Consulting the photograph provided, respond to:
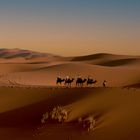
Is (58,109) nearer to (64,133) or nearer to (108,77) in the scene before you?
(64,133)

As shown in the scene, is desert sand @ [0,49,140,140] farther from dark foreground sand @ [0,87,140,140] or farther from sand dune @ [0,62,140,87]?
sand dune @ [0,62,140,87]

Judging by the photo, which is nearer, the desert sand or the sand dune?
the desert sand

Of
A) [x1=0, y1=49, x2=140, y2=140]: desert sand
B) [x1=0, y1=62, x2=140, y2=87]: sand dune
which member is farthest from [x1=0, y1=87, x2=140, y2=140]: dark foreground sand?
[x1=0, y1=62, x2=140, y2=87]: sand dune

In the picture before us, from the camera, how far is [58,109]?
19.1 m

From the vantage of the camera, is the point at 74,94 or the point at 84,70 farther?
the point at 84,70

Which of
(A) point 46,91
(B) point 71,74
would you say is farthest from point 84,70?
(A) point 46,91

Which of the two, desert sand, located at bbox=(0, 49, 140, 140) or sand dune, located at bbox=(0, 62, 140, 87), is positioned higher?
desert sand, located at bbox=(0, 49, 140, 140)

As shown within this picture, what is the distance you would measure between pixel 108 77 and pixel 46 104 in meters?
31.2

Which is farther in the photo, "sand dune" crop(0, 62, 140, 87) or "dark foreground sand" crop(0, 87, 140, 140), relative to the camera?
"sand dune" crop(0, 62, 140, 87)

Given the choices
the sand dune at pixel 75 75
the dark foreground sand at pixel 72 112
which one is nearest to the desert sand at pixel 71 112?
the dark foreground sand at pixel 72 112

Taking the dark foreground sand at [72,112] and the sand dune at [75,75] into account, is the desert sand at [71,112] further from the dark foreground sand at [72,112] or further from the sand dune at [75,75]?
the sand dune at [75,75]

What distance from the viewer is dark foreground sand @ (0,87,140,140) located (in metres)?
16.5

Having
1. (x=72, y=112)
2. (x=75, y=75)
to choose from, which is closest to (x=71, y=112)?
(x=72, y=112)

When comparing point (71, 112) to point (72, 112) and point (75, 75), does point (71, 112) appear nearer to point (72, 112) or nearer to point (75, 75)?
point (72, 112)
